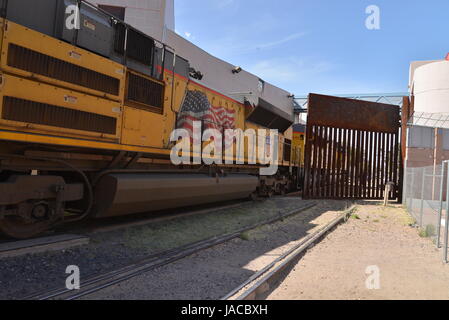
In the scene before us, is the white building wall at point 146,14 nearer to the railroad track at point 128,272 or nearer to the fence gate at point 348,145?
the fence gate at point 348,145

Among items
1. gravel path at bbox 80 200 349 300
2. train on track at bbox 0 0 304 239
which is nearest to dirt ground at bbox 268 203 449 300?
gravel path at bbox 80 200 349 300

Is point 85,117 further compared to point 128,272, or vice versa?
point 85,117

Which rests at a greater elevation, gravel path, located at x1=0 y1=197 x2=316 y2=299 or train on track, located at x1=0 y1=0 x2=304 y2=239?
train on track, located at x1=0 y1=0 x2=304 y2=239

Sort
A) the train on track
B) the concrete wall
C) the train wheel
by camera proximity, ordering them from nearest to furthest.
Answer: the train on track, the train wheel, the concrete wall

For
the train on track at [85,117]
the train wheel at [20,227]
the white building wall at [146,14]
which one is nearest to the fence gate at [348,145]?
the train on track at [85,117]

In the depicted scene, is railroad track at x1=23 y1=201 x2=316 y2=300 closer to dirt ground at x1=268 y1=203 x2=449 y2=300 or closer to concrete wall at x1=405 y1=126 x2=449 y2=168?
dirt ground at x1=268 y1=203 x2=449 y2=300

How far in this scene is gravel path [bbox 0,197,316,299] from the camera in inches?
152

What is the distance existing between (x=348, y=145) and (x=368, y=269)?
26.4 ft

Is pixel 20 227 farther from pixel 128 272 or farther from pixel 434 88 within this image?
pixel 434 88

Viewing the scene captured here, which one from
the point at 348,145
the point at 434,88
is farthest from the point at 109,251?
the point at 434,88

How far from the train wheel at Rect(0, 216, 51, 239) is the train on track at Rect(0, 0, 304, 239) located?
15mm

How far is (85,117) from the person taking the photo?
542cm

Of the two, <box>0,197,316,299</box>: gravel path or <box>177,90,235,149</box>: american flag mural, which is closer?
<box>0,197,316,299</box>: gravel path

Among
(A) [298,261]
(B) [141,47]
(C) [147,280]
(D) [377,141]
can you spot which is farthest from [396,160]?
(C) [147,280]
